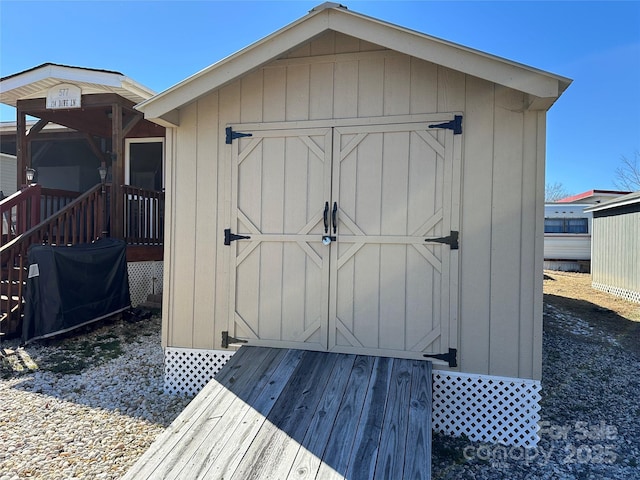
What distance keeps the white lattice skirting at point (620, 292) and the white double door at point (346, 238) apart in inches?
301

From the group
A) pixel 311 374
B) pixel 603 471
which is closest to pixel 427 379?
pixel 311 374

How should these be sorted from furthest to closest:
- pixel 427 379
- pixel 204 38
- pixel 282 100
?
1. pixel 204 38
2. pixel 282 100
3. pixel 427 379

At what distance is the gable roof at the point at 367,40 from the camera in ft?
7.96

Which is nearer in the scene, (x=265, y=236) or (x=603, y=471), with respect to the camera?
(x=603, y=471)

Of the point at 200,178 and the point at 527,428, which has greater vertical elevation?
the point at 200,178

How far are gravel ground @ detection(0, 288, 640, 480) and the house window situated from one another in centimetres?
996

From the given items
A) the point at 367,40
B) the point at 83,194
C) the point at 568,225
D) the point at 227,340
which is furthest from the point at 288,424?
the point at 568,225

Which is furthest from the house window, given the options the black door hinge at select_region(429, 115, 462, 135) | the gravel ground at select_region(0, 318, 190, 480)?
the gravel ground at select_region(0, 318, 190, 480)

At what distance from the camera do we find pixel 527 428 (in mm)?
2656

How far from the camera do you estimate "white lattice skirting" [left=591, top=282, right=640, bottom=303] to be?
312 inches

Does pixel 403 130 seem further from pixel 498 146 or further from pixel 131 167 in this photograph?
pixel 131 167

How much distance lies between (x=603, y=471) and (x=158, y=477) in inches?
102

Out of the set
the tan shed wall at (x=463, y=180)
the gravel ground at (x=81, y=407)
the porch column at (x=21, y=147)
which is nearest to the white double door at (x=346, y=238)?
the tan shed wall at (x=463, y=180)

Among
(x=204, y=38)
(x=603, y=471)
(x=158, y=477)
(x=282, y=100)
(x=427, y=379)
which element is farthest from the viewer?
(x=204, y=38)
